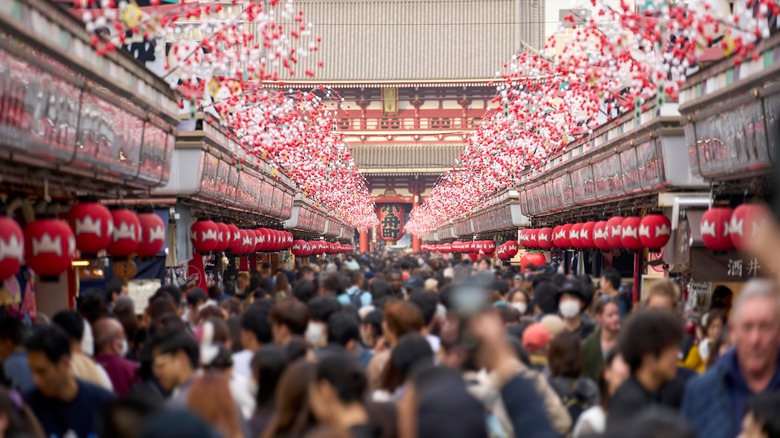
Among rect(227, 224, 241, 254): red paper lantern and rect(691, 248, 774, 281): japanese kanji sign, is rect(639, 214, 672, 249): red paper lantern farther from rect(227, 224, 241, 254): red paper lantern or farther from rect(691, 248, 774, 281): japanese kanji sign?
rect(227, 224, 241, 254): red paper lantern

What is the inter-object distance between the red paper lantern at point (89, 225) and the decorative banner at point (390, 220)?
69763 mm

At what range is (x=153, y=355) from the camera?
7434mm

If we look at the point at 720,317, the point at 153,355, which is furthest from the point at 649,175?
the point at 153,355

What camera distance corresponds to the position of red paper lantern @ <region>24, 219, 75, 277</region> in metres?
10.2

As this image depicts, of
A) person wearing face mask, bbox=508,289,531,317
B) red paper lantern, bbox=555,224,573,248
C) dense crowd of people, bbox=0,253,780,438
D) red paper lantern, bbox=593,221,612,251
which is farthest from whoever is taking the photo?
red paper lantern, bbox=555,224,573,248

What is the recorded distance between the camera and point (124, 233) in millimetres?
13023

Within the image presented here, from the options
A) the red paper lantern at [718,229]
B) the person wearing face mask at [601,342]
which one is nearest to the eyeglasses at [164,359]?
the person wearing face mask at [601,342]

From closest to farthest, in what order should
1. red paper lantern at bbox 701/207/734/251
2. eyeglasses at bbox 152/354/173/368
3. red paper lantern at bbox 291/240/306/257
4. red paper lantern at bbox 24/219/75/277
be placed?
eyeglasses at bbox 152/354/173/368, red paper lantern at bbox 24/219/75/277, red paper lantern at bbox 701/207/734/251, red paper lantern at bbox 291/240/306/257

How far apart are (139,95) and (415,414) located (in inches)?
411

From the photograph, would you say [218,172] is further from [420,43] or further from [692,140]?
[420,43]

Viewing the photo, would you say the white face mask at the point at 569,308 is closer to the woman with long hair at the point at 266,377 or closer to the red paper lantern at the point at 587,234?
the woman with long hair at the point at 266,377

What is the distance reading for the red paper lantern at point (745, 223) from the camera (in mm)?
A: 11562

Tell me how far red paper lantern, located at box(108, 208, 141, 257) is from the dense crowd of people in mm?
2204

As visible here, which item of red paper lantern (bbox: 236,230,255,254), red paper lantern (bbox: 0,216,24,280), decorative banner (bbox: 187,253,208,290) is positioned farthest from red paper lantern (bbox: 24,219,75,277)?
red paper lantern (bbox: 236,230,255,254)
